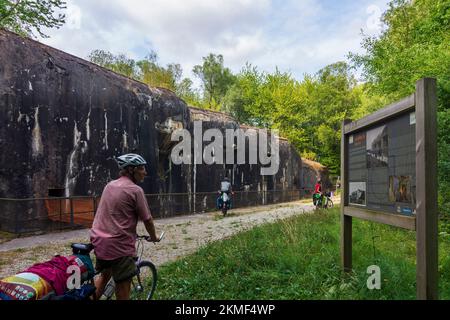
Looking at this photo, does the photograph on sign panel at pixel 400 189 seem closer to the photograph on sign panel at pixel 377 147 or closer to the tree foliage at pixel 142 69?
the photograph on sign panel at pixel 377 147

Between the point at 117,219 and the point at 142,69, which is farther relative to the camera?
the point at 142,69

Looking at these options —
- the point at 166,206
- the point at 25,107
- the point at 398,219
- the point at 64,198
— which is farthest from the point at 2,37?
the point at 398,219

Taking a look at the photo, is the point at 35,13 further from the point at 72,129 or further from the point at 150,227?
the point at 150,227

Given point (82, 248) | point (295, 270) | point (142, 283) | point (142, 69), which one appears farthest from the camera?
point (142, 69)

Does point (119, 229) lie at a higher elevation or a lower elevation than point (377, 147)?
lower

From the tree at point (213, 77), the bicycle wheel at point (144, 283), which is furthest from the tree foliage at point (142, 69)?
the bicycle wheel at point (144, 283)

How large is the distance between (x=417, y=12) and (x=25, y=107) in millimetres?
15492

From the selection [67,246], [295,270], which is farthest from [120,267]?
[67,246]

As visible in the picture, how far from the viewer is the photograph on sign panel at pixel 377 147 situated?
12.8ft

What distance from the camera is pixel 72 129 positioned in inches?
468

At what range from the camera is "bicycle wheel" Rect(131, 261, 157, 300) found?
423cm

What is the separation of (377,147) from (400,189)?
0.69 metres

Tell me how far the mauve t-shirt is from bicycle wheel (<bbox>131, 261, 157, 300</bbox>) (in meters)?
1.01

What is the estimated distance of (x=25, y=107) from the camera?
411 inches
